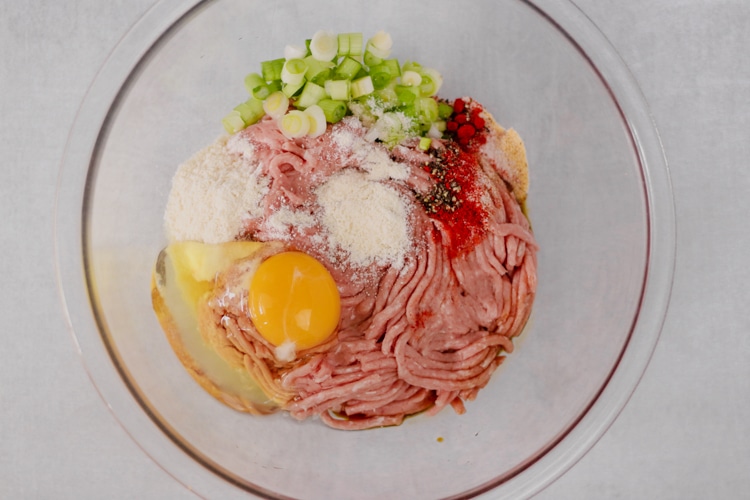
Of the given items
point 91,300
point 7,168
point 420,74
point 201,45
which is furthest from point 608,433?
point 7,168

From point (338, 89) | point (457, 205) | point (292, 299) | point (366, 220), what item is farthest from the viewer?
point (338, 89)

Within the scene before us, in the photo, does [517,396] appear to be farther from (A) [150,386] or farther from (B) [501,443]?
(A) [150,386]

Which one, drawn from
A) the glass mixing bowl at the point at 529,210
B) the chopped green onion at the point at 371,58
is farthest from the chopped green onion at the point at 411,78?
the glass mixing bowl at the point at 529,210

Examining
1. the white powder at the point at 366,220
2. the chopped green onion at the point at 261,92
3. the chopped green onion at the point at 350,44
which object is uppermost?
the chopped green onion at the point at 350,44

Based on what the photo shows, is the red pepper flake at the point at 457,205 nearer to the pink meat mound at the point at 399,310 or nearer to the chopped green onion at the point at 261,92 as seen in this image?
the pink meat mound at the point at 399,310

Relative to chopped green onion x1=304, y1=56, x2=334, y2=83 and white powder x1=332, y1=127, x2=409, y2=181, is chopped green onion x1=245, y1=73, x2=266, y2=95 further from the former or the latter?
white powder x1=332, y1=127, x2=409, y2=181

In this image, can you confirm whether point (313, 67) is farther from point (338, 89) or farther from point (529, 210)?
point (529, 210)

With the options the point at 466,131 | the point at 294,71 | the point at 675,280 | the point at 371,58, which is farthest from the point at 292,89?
the point at 675,280

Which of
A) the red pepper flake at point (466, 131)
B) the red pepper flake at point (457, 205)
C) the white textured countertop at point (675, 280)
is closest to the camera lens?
the red pepper flake at point (457, 205)
